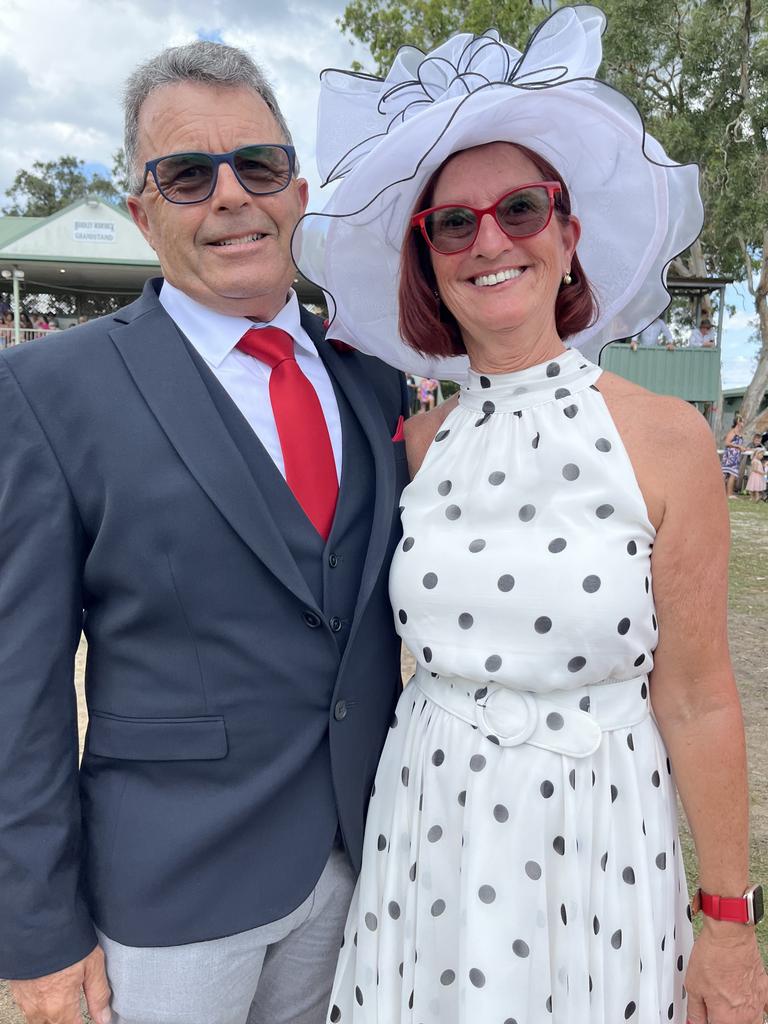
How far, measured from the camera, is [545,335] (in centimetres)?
179

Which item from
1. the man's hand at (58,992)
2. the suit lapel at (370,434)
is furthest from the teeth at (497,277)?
the man's hand at (58,992)

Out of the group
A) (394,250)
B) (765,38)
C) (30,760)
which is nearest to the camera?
(30,760)

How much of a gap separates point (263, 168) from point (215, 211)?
0.16m

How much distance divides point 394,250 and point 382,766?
1.26 metres

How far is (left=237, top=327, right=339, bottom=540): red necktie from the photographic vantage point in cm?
168

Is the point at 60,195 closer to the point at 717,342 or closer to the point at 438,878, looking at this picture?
the point at 717,342

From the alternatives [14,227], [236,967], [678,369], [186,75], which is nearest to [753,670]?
[236,967]

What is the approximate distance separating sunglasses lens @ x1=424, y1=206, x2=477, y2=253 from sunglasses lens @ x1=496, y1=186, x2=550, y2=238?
65mm

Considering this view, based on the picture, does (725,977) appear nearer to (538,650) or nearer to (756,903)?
(756,903)

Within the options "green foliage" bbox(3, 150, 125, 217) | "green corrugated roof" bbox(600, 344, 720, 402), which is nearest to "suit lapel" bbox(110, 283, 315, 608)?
"green corrugated roof" bbox(600, 344, 720, 402)

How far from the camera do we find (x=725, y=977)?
162 cm

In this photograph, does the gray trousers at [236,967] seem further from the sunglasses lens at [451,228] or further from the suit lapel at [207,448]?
the sunglasses lens at [451,228]

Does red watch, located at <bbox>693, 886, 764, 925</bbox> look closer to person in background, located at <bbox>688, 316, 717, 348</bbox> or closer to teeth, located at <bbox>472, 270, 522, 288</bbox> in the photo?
A: teeth, located at <bbox>472, 270, 522, 288</bbox>

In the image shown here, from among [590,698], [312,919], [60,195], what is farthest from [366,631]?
[60,195]
